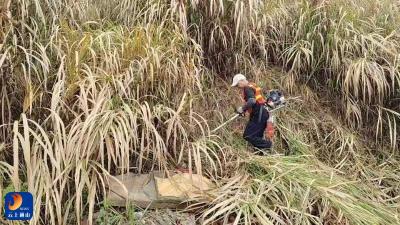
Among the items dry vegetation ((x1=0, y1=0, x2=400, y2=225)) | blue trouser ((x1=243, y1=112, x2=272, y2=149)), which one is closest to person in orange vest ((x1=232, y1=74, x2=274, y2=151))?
blue trouser ((x1=243, y1=112, x2=272, y2=149))

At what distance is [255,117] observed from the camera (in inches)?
141

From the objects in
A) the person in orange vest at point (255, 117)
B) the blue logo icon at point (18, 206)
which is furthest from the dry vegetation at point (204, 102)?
the person in orange vest at point (255, 117)

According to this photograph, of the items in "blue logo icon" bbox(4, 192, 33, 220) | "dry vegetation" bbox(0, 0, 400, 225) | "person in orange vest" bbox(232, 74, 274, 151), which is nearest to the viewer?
"blue logo icon" bbox(4, 192, 33, 220)

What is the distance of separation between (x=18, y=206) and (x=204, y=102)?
1892mm

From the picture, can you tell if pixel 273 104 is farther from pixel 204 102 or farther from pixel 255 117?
pixel 204 102

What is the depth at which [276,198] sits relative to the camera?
9.21 ft

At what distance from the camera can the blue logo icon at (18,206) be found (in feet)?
7.86

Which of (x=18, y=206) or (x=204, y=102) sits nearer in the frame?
(x=18, y=206)

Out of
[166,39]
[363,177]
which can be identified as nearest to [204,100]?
[166,39]

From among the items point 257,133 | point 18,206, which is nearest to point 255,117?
point 257,133

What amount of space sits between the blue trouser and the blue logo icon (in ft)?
5.96

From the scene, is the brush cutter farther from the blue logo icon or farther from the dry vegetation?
the blue logo icon

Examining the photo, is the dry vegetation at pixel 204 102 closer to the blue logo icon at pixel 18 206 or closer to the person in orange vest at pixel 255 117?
the blue logo icon at pixel 18 206

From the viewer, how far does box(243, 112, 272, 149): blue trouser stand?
11.7 feet
